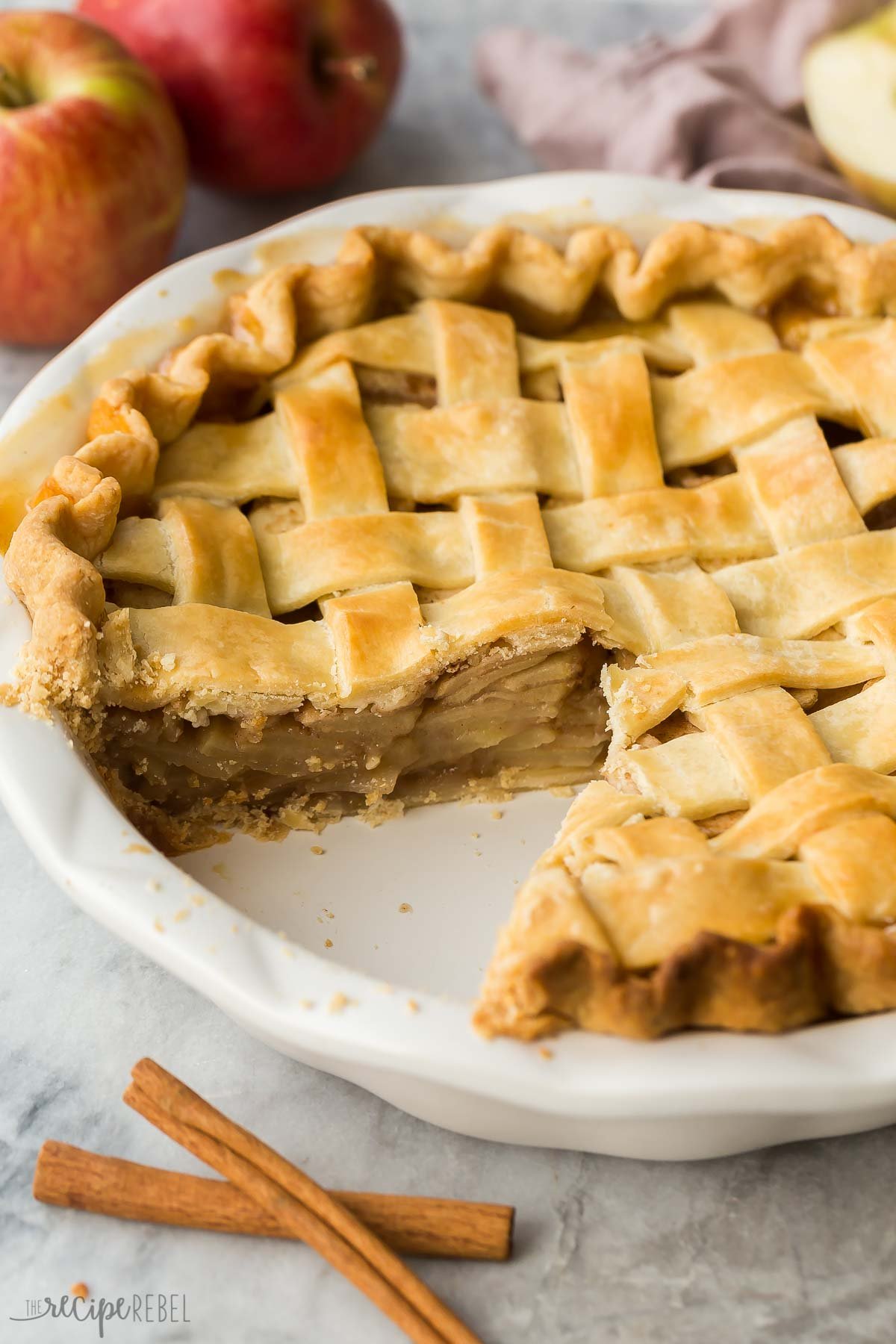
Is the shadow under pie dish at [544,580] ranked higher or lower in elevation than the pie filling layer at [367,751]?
higher

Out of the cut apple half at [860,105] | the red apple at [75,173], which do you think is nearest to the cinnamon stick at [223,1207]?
the red apple at [75,173]

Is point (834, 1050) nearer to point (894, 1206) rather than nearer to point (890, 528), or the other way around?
point (894, 1206)

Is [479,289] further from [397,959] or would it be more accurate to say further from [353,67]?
[397,959]

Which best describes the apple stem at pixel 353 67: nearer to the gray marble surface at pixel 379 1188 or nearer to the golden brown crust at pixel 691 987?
the gray marble surface at pixel 379 1188

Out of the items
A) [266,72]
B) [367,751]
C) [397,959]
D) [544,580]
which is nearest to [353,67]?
[266,72]

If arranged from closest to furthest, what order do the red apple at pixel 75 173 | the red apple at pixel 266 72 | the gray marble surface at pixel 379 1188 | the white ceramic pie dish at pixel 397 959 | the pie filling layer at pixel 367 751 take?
the white ceramic pie dish at pixel 397 959 → the gray marble surface at pixel 379 1188 → the pie filling layer at pixel 367 751 → the red apple at pixel 75 173 → the red apple at pixel 266 72

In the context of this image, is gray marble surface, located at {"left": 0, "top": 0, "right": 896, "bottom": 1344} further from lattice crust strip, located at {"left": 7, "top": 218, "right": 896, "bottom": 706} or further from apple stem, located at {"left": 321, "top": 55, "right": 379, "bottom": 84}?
apple stem, located at {"left": 321, "top": 55, "right": 379, "bottom": 84}

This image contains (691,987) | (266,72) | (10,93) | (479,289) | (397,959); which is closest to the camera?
(691,987)
